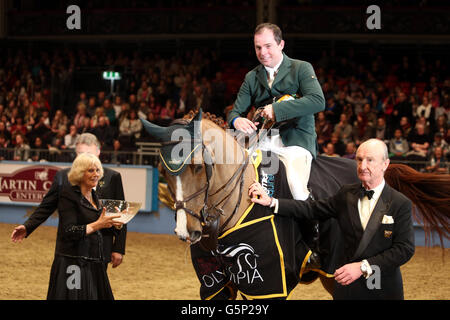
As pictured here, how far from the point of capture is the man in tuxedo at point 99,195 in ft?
14.6

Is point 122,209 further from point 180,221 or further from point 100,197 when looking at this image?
point 180,221

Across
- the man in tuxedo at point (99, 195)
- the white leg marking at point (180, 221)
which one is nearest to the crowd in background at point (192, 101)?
the man in tuxedo at point (99, 195)

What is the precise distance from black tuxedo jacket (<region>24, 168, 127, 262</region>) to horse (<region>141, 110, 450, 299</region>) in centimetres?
89

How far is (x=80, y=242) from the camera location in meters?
4.26

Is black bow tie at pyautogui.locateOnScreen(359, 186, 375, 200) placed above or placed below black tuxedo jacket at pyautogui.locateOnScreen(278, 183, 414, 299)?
above

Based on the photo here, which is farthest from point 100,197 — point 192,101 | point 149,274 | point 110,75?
point 110,75

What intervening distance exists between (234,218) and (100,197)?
157 centimetres

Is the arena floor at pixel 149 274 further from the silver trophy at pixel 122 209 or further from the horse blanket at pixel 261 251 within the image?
the horse blanket at pixel 261 251

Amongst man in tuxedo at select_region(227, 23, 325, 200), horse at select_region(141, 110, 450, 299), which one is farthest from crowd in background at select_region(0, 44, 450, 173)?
man in tuxedo at select_region(227, 23, 325, 200)

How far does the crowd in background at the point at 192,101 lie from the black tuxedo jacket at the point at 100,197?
7116 millimetres

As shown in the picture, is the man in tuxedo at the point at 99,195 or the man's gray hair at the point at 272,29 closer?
the man's gray hair at the point at 272,29

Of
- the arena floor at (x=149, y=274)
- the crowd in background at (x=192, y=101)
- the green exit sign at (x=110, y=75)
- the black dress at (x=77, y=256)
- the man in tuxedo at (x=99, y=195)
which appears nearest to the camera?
the black dress at (x=77, y=256)

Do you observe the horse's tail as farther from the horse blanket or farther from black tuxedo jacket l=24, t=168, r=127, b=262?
black tuxedo jacket l=24, t=168, r=127, b=262

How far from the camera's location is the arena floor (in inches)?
279
